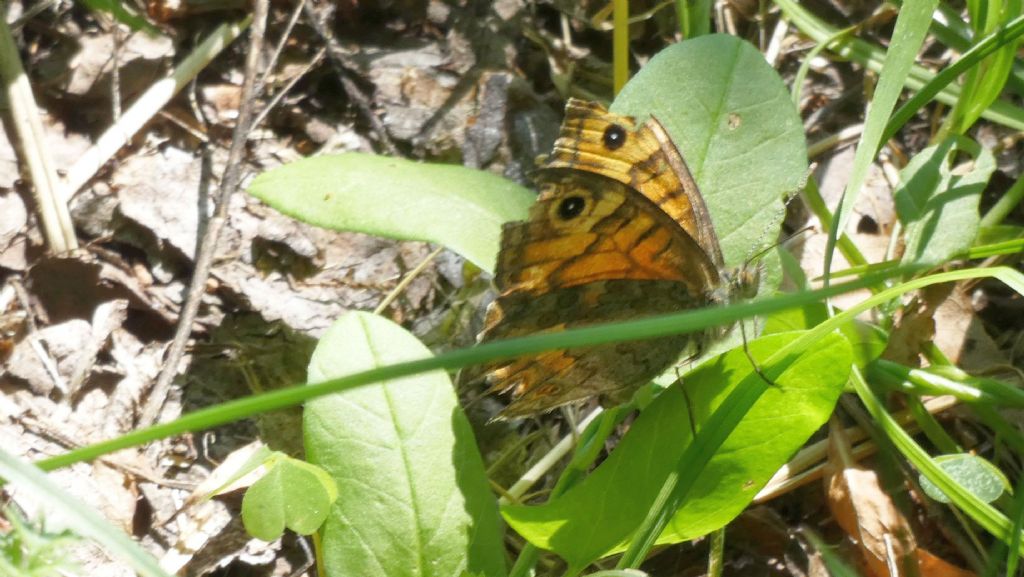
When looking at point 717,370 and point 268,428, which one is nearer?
point 717,370

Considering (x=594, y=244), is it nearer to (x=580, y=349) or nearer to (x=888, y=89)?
(x=580, y=349)

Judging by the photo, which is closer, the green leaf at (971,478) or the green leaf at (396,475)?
the green leaf at (396,475)

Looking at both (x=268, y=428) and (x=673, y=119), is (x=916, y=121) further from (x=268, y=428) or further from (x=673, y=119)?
(x=268, y=428)

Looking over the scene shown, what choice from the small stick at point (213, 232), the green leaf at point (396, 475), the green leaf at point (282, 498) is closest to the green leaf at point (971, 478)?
the green leaf at point (396, 475)

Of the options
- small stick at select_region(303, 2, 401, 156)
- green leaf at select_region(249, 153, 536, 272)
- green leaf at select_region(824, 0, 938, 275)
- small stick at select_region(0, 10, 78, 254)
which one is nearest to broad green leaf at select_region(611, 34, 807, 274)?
green leaf at select_region(824, 0, 938, 275)

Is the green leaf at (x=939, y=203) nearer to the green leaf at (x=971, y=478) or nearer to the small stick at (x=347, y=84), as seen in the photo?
the green leaf at (x=971, y=478)

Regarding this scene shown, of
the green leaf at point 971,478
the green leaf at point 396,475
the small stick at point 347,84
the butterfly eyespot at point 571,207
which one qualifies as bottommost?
the green leaf at point 971,478

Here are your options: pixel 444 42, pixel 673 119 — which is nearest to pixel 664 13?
pixel 444 42
